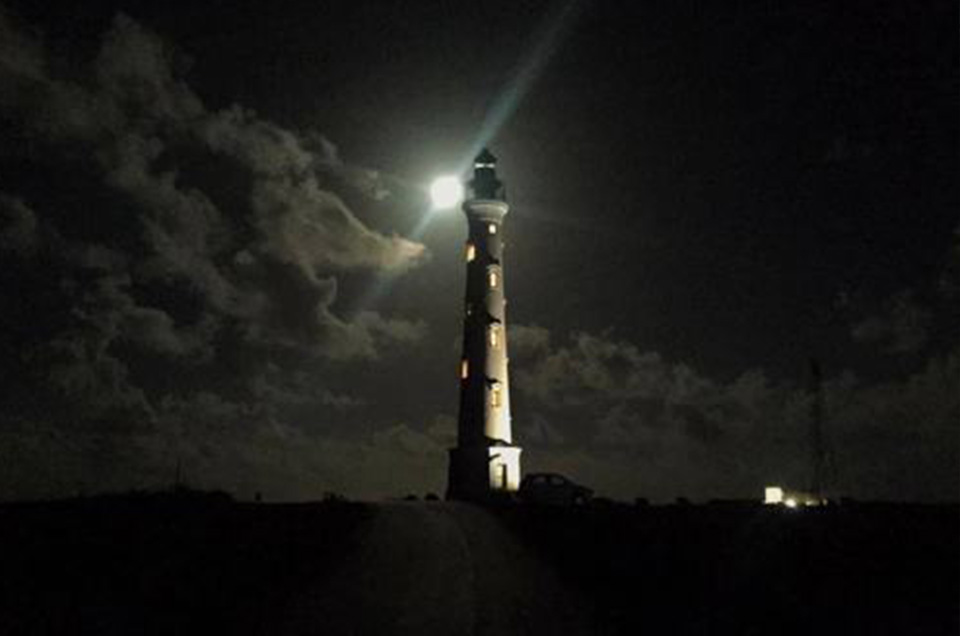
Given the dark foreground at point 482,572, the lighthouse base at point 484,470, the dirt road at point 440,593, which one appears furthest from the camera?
the lighthouse base at point 484,470

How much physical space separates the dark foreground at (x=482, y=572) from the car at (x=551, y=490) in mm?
11696

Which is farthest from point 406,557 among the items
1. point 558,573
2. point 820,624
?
point 820,624

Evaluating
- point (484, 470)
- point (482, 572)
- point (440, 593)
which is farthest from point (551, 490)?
point (440, 593)

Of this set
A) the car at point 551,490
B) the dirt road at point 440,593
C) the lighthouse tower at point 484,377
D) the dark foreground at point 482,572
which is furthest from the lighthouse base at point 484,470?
the dirt road at point 440,593

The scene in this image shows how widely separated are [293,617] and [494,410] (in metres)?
37.2

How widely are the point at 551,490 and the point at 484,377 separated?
1240 centimetres

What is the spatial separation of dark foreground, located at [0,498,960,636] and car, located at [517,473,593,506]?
11696mm

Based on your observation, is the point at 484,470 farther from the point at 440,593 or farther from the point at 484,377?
the point at 440,593

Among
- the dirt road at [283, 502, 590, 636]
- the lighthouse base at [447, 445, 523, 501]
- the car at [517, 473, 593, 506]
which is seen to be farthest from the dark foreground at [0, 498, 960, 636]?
the lighthouse base at [447, 445, 523, 501]

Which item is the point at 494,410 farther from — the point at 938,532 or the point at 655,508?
the point at 938,532

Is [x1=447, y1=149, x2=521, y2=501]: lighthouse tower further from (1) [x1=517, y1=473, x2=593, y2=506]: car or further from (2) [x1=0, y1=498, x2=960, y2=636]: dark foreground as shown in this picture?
(2) [x1=0, y1=498, x2=960, y2=636]: dark foreground

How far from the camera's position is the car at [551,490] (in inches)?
1732

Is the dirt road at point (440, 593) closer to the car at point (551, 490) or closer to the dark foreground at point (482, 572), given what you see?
the dark foreground at point (482, 572)

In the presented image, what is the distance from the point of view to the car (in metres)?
44.0
